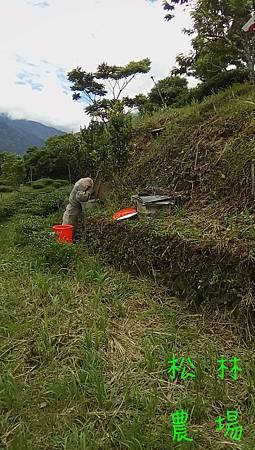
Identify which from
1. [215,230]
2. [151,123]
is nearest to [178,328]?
[215,230]

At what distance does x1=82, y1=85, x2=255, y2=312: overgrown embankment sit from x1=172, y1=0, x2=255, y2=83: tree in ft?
2.11

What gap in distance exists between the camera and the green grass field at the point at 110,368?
165 centimetres

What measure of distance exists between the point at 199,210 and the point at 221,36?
3286mm

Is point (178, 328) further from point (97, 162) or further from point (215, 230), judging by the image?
point (97, 162)

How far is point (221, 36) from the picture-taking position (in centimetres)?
534

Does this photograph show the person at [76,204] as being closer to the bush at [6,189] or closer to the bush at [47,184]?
the bush at [47,184]

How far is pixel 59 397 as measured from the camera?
1.85 m

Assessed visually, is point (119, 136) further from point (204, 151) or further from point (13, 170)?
point (13, 170)

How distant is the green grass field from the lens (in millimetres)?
1649

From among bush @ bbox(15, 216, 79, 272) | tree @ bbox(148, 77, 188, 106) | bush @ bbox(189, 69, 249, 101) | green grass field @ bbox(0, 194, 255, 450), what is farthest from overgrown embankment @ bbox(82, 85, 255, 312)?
tree @ bbox(148, 77, 188, 106)

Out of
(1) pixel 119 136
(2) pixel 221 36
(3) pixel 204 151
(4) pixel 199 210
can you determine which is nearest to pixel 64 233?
(1) pixel 119 136

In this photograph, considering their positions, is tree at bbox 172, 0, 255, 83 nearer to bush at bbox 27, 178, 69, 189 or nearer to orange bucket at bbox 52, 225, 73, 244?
orange bucket at bbox 52, 225, 73, 244

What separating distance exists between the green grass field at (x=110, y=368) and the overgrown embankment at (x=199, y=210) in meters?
0.23

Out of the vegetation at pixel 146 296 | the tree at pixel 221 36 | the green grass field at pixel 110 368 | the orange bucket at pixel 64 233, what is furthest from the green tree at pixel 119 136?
the green grass field at pixel 110 368
